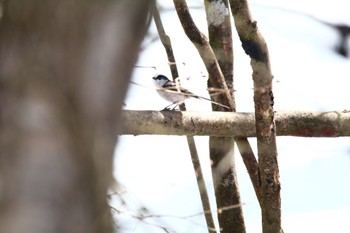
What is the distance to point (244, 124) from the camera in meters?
2.48

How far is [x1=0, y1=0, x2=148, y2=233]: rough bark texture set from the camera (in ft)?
2.46

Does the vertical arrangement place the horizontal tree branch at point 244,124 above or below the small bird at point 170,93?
below

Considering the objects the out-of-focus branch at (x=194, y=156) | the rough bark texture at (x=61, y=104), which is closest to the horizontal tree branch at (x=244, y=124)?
the out-of-focus branch at (x=194, y=156)

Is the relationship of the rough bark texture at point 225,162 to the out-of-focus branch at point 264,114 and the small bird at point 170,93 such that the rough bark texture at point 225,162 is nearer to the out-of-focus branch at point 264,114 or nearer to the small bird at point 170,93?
the small bird at point 170,93

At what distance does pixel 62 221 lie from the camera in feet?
2.47

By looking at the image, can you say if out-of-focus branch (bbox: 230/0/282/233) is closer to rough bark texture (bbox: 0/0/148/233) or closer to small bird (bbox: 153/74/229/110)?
small bird (bbox: 153/74/229/110)

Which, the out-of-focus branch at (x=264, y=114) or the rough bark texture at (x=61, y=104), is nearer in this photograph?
the rough bark texture at (x=61, y=104)

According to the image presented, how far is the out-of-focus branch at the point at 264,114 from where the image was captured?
1.95 metres

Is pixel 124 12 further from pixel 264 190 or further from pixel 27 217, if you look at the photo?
pixel 264 190

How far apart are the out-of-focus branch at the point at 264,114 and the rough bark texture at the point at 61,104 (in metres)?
1.15

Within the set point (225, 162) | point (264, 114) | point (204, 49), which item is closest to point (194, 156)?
point (225, 162)

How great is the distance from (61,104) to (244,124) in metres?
1.75

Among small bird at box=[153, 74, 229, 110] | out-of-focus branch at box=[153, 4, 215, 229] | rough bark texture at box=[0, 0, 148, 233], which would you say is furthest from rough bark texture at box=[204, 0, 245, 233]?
rough bark texture at box=[0, 0, 148, 233]

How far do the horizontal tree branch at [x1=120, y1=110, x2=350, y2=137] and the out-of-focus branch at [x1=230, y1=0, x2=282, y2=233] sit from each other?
0.88 ft
